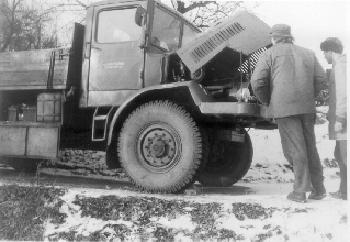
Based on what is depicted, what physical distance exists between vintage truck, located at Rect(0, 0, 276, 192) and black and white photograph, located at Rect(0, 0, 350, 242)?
0.01 metres

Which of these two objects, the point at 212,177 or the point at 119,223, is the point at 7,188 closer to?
the point at 119,223

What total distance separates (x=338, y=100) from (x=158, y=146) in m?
1.83

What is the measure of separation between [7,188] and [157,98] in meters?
1.81

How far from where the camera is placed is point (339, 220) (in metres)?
3.15

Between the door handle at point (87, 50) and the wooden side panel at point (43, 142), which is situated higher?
the door handle at point (87, 50)

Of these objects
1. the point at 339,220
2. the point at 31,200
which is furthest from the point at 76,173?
A: the point at 339,220

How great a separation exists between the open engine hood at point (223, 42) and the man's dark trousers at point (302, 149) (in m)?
1.10

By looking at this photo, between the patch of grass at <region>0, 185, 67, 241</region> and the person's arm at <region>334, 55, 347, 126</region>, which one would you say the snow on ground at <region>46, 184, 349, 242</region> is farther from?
the person's arm at <region>334, 55, 347, 126</region>

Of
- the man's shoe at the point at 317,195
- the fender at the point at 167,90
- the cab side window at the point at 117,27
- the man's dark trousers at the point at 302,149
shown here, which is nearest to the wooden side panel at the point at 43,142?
the fender at the point at 167,90

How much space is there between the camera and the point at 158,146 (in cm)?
460

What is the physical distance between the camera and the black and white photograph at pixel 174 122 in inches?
142

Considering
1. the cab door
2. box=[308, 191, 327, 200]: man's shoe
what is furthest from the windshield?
box=[308, 191, 327, 200]: man's shoe

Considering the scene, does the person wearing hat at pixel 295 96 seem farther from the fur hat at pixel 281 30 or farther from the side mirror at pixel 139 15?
the side mirror at pixel 139 15

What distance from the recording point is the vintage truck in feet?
14.8
